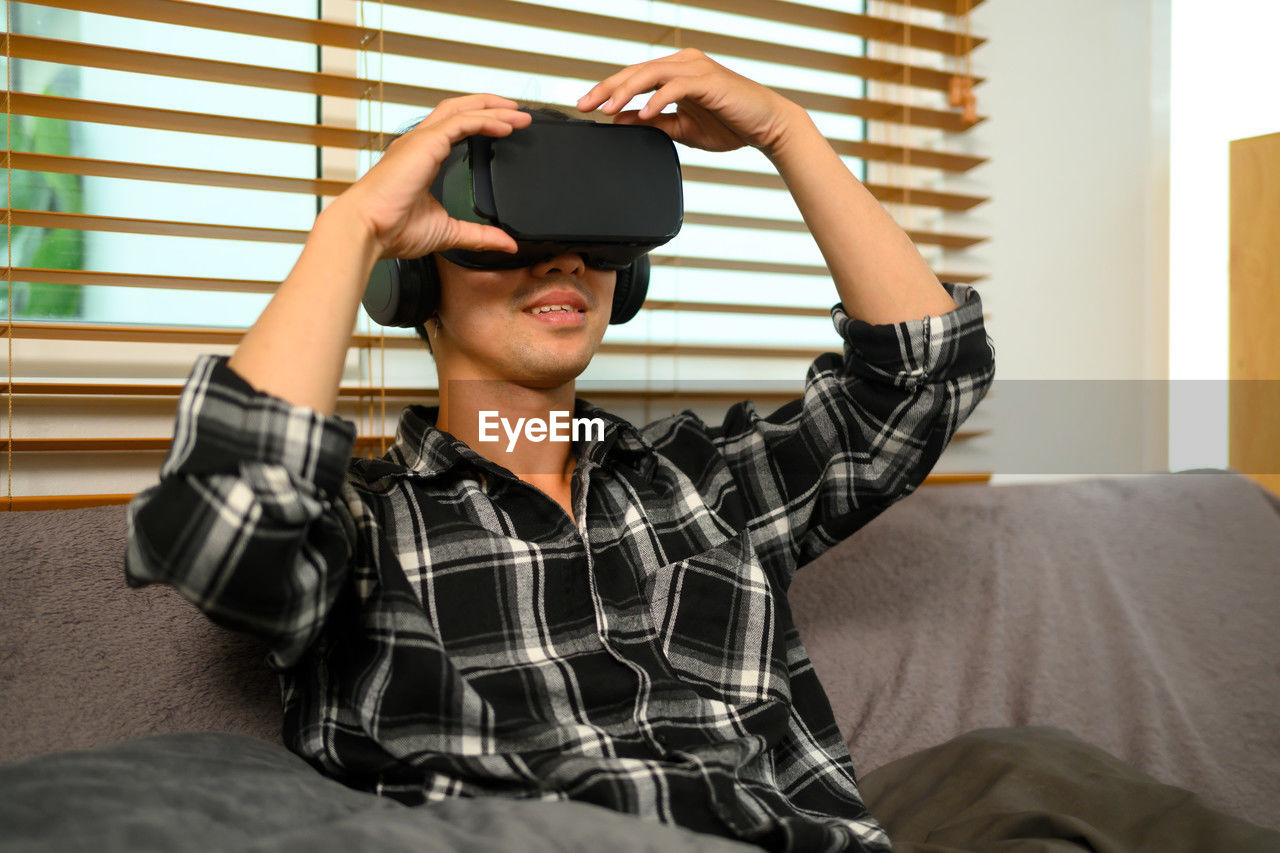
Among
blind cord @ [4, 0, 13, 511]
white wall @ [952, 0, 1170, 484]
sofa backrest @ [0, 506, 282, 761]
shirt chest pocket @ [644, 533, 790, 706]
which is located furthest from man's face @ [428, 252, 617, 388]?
white wall @ [952, 0, 1170, 484]

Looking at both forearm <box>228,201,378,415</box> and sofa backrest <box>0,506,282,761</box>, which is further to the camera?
sofa backrest <box>0,506,282,761</box>

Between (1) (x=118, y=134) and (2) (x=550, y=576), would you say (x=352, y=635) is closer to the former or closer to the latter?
(2) (x=550, y=576)

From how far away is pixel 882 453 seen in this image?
108cm

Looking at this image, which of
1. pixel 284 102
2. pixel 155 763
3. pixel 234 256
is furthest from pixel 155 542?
pixel 284 102

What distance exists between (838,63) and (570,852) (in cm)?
139

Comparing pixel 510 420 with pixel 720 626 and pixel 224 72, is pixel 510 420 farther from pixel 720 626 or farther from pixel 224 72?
pixel 224 72

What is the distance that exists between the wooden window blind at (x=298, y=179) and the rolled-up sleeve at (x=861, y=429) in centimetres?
41

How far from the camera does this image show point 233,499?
2.31 feet

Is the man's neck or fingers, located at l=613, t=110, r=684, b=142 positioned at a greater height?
fingers, located at l=613, t=110, r=684, b=142

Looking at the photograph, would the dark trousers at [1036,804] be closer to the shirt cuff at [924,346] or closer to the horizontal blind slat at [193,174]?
the shirt cuff at [924,346]

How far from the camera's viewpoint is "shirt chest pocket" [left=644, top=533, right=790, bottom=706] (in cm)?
96

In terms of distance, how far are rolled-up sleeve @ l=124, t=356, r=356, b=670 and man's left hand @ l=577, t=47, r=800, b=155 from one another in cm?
44

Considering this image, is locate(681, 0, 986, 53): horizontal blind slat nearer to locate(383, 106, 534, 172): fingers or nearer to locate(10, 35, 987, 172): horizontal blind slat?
locate(10, 35, 987, 172): horizontal blind slat

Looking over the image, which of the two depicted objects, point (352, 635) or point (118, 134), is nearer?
point (352, 635)
